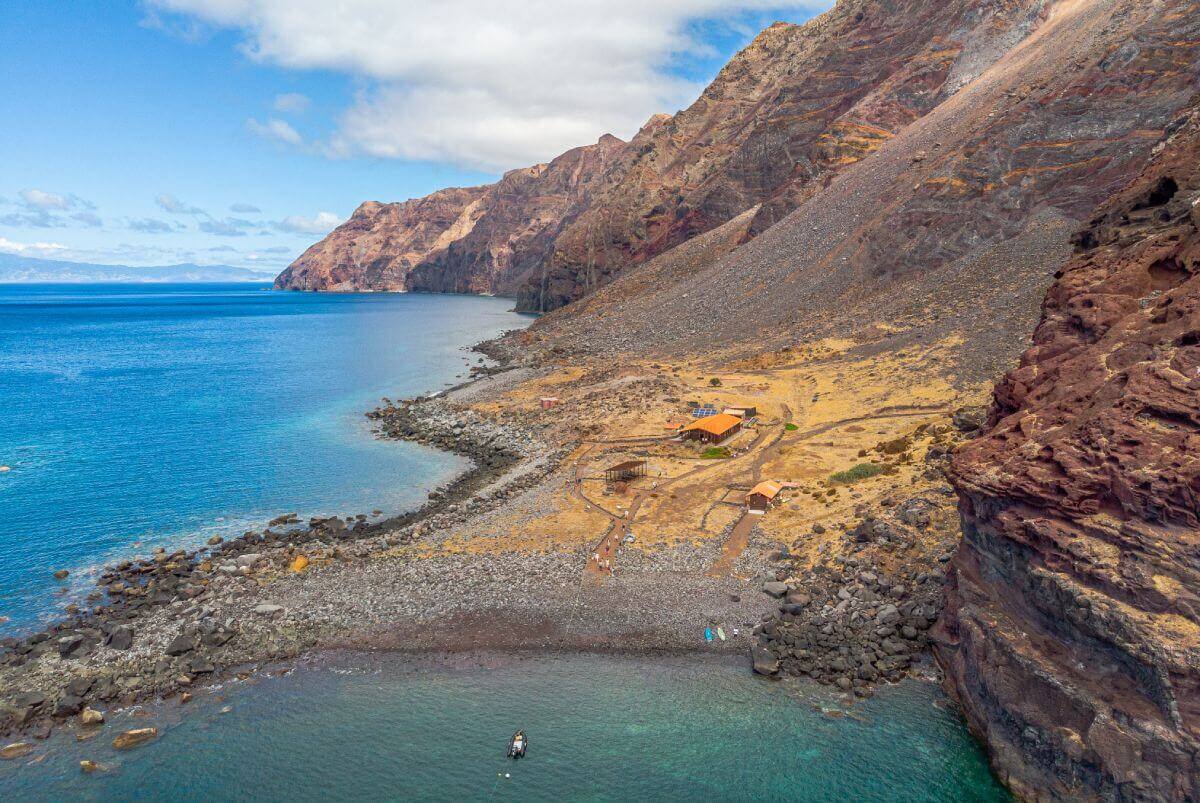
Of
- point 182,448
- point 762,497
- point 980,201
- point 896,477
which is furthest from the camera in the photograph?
point 980,201

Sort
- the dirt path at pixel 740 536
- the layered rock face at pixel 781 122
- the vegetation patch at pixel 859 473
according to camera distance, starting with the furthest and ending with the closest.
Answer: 1. the layered rock face at pixel 781 122
2. the vegetation patch at pixel 859 473
3. the dirt path at pixel 740 536

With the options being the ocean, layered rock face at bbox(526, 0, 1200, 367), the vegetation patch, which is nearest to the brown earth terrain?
the vegetation patch

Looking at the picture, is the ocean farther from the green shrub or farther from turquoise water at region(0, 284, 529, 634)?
the green shrub

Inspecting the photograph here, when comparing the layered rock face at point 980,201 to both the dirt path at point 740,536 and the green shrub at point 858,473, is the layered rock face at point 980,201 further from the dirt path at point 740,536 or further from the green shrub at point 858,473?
the dirt path at point 740,536

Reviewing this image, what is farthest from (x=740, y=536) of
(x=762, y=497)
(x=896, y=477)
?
(x=896, y=477)

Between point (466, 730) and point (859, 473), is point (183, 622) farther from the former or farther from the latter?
point (859, 473)

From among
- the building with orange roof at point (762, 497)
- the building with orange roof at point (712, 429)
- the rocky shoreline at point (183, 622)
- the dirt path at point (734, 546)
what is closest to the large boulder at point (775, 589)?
the dirt path at point (734, 546)
